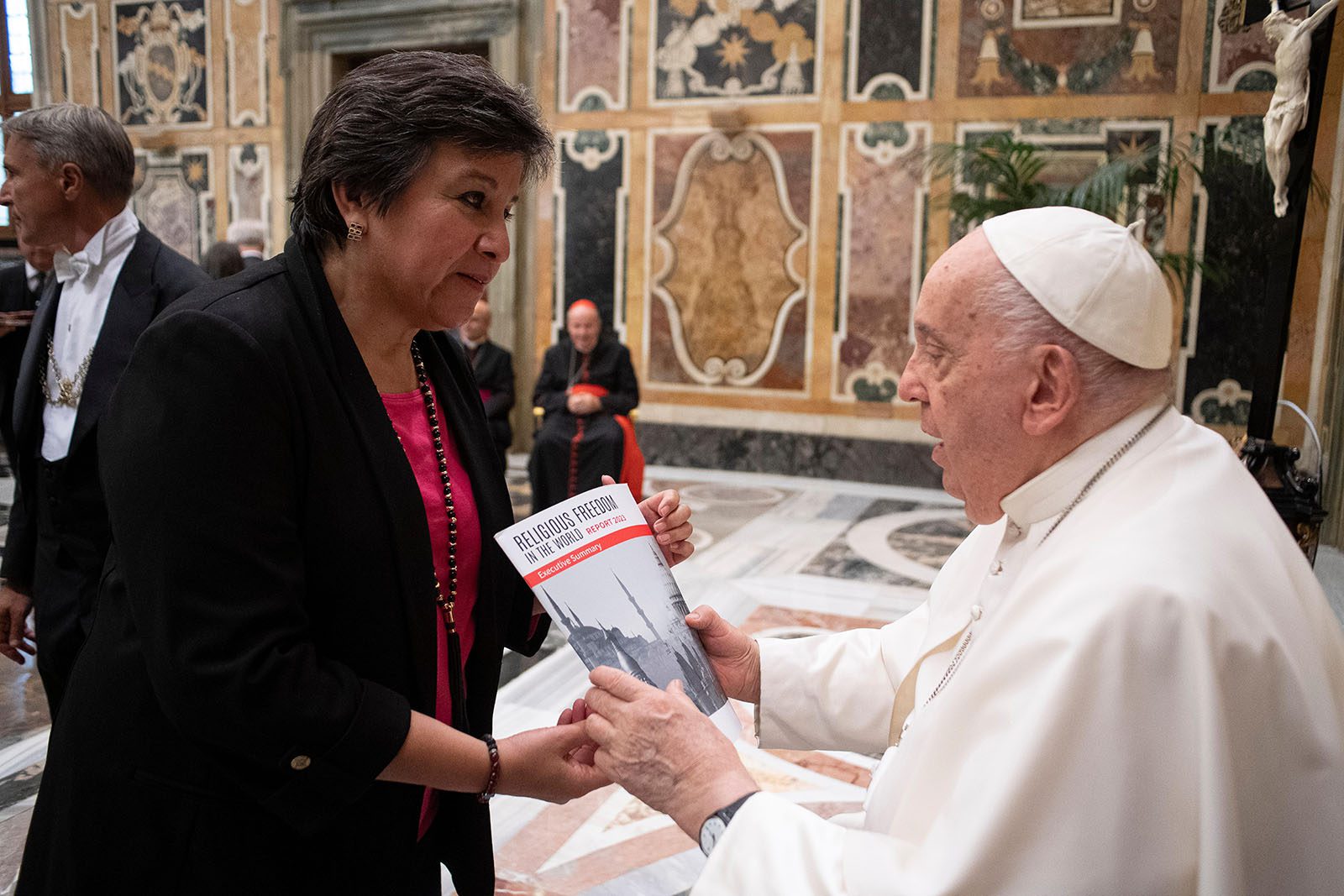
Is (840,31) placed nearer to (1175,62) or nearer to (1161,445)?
(1175,62)

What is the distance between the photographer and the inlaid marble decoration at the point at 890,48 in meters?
9.13

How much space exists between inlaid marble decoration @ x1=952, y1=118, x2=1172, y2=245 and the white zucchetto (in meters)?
7.66

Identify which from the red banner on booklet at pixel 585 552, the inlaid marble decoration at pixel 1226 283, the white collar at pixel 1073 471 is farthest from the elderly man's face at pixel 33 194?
the inlaid marble decoration at pixel 1226 283

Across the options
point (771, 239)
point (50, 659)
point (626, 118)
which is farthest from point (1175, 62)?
point (50, 659)

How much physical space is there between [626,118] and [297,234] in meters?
8.88

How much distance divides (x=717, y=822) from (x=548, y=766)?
0.93 ft

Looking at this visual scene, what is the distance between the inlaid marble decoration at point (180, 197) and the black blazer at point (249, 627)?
11.5 m

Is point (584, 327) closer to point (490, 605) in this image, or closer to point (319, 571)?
point (490, 605)

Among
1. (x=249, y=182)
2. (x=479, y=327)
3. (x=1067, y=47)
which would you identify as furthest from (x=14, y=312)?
(x=249, y=182)

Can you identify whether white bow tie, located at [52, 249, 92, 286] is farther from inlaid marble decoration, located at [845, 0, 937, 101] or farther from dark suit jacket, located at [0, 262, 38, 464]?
inlaid marble decoration, located at [845, 0, 937, 101]

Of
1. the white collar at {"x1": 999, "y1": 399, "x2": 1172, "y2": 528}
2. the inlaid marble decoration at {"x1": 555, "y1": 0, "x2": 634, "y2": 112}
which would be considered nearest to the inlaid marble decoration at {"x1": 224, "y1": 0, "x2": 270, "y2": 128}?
the inlaid marble decoration at {"x1": 555, "y1": 0, "x2": 634, "y2": 112}

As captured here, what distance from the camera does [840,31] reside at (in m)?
9.33

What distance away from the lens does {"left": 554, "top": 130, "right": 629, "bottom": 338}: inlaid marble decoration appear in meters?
10.1

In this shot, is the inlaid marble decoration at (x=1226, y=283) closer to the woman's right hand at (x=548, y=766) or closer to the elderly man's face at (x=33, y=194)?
the elderly man's face at (x=33, y=194)
